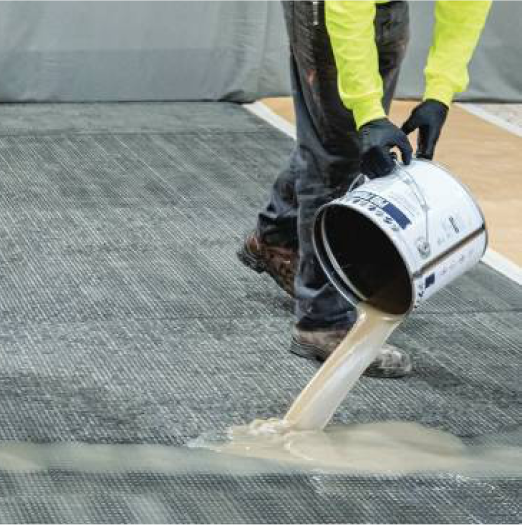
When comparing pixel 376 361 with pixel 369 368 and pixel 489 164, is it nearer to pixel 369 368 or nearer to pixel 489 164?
pixel 369 368

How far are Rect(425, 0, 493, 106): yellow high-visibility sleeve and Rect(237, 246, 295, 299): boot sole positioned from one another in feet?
2.78

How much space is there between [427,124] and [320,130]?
0.28 metres

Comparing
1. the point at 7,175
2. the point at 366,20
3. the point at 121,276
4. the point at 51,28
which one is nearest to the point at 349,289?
the point at 366,20

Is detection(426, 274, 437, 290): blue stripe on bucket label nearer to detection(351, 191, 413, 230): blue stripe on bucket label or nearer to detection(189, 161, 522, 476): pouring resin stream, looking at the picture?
detection(189, 161, 522, 476): pouring resin stream

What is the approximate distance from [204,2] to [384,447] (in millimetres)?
3165

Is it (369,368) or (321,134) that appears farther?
(369,368)

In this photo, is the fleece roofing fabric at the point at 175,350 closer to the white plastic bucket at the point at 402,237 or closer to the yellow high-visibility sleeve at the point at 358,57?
the white plastic bucket at the point at 402,237

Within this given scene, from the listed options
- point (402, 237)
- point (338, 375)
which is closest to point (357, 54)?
point (402, 237)

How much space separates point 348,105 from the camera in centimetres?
315

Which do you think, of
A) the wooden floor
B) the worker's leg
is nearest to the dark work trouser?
the worker's leg

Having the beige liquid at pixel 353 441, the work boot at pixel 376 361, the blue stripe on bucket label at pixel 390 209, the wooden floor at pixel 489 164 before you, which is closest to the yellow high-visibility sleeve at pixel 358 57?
the blue stripe on bucket label at pixel 390 209

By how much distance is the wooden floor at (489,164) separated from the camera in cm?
509

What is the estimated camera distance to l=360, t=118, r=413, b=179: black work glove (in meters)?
3.06

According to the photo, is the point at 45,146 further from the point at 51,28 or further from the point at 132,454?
the point at 132,454
